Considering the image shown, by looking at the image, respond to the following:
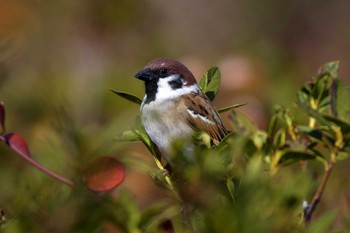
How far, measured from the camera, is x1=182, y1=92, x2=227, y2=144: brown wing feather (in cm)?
218

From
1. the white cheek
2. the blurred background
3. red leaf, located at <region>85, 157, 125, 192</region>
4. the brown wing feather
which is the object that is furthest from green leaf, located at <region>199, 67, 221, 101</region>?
the white cheek

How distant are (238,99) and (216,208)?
2070 mm

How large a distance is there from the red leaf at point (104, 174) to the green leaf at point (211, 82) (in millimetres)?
514

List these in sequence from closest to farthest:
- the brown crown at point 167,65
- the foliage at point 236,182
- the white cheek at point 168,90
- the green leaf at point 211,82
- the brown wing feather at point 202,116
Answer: the foliage at point 236,182 → the green leaf at point 211,82 → the brown wing feather at point 202,116 → the brown crown at point 167,65 → the white cheek at point 168,90

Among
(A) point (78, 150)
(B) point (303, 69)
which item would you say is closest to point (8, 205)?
(A) point (78, 150)

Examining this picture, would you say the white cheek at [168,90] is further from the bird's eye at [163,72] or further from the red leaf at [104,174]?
the red leaf at [104,174]

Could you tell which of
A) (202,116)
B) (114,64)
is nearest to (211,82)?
(202,116)

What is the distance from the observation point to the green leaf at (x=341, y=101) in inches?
35.3

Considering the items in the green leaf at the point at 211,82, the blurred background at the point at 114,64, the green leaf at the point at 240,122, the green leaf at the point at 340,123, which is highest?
the green leaf at the point at 340,123

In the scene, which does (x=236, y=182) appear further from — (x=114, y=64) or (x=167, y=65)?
(x=114, y=64)

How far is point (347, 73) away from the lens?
13.4 feet

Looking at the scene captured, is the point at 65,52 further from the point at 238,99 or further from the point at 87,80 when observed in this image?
the point at 238,99

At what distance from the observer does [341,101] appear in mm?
907

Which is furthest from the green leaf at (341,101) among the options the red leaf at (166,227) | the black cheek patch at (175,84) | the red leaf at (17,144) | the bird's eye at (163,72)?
the black cheek patch at (175,84)
